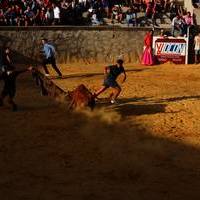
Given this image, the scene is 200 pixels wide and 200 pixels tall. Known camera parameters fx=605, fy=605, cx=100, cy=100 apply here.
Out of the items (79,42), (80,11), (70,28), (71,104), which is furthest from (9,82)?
(80,11)

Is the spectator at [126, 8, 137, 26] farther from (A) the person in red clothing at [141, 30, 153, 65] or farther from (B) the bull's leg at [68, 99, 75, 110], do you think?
(B) the bull's leg at [68, 99, 75, 110]

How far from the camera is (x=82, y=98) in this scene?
1783 centimetres

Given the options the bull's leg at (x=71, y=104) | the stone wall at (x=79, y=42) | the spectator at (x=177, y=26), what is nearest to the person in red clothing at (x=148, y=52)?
the stone wall at (x=79, y=42)

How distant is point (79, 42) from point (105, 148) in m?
15.6

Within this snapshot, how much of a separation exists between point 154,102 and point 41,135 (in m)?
5.37

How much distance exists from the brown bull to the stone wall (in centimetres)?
1123

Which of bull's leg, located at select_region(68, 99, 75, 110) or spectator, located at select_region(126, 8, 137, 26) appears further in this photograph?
spectator, located at select_region(126, 8, 137, 26)

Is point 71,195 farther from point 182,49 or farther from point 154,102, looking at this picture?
point 182,49

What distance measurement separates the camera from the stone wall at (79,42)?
28.6 meters

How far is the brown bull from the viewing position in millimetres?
17828

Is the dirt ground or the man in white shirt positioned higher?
the man in white shirt

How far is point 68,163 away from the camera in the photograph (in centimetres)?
1336

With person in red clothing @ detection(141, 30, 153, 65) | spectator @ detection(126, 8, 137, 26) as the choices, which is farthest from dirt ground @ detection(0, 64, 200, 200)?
spectator @ detection(126, 8, 137, 26)

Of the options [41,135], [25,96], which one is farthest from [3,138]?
[25,96]
